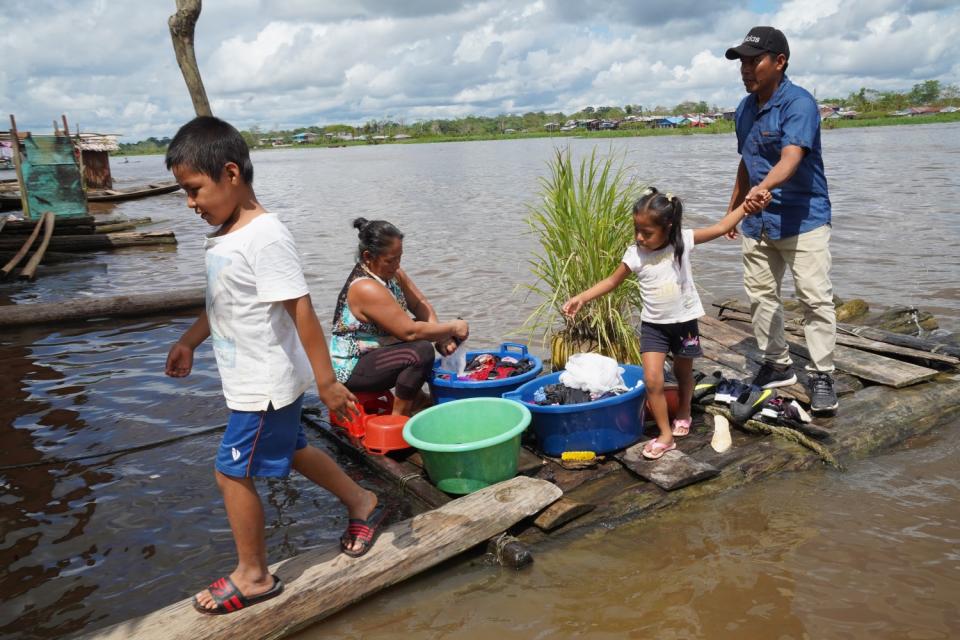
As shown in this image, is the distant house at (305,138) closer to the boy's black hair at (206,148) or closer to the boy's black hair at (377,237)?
the boy's black hair at (377,237)

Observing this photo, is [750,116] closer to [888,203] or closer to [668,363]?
[668,363]

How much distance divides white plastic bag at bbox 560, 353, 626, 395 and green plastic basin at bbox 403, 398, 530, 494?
0.45m

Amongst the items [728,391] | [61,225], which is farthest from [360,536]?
[61,225]

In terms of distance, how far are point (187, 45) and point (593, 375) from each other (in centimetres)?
383

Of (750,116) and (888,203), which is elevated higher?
(750,116)

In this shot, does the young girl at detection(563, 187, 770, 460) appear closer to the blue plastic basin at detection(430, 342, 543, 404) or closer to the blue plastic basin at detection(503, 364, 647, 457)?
the blue plastic basin at detection(503, 364, 647, 457)

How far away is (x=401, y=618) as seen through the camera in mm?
3010

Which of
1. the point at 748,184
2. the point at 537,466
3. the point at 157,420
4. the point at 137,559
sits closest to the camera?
the point at 137,559

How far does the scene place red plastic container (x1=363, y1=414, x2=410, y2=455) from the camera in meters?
4.20

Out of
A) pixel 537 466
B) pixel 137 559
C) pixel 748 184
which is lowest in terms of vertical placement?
pixel 137 559

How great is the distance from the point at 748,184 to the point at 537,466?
2.51 meters

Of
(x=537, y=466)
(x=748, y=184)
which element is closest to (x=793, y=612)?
(x=537, y=466)

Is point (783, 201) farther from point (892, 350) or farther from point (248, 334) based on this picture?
point (248, 334)

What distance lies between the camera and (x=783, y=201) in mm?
4418
